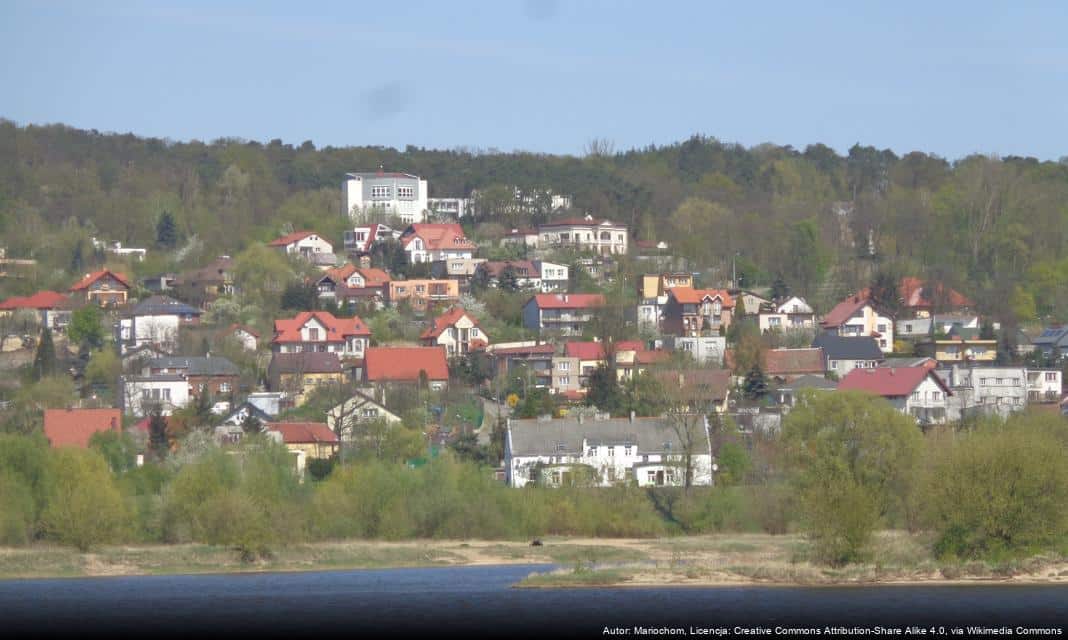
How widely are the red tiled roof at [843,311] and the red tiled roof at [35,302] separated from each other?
27.6 metres

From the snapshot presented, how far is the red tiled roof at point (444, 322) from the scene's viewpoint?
64375mm

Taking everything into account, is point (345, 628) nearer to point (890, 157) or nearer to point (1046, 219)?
point (1046, 219)

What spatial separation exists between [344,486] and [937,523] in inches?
576

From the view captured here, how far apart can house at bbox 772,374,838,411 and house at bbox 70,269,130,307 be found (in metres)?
25.1

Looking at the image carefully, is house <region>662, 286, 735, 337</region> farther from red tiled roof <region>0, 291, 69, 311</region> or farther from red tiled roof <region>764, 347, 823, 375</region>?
red tiled roof <region>0, 291, 69, 311</region>

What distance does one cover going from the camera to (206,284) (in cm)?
7044

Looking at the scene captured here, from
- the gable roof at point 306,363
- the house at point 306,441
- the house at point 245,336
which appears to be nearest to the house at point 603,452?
the house at point 306,441

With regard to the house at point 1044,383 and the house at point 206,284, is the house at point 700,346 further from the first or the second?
the house at point 206,284

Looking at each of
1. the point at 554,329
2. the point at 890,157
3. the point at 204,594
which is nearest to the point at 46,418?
the point at 204,594

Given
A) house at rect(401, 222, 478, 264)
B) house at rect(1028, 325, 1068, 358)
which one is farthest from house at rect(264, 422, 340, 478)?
house at rect(1028, 325, 1068, 358)

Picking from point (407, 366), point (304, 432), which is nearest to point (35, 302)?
point (407, 366)

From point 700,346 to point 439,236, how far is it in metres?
15.6

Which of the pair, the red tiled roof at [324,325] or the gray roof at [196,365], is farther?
the red tiled roof at [324,325]

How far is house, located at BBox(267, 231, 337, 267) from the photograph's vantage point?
75.5m
